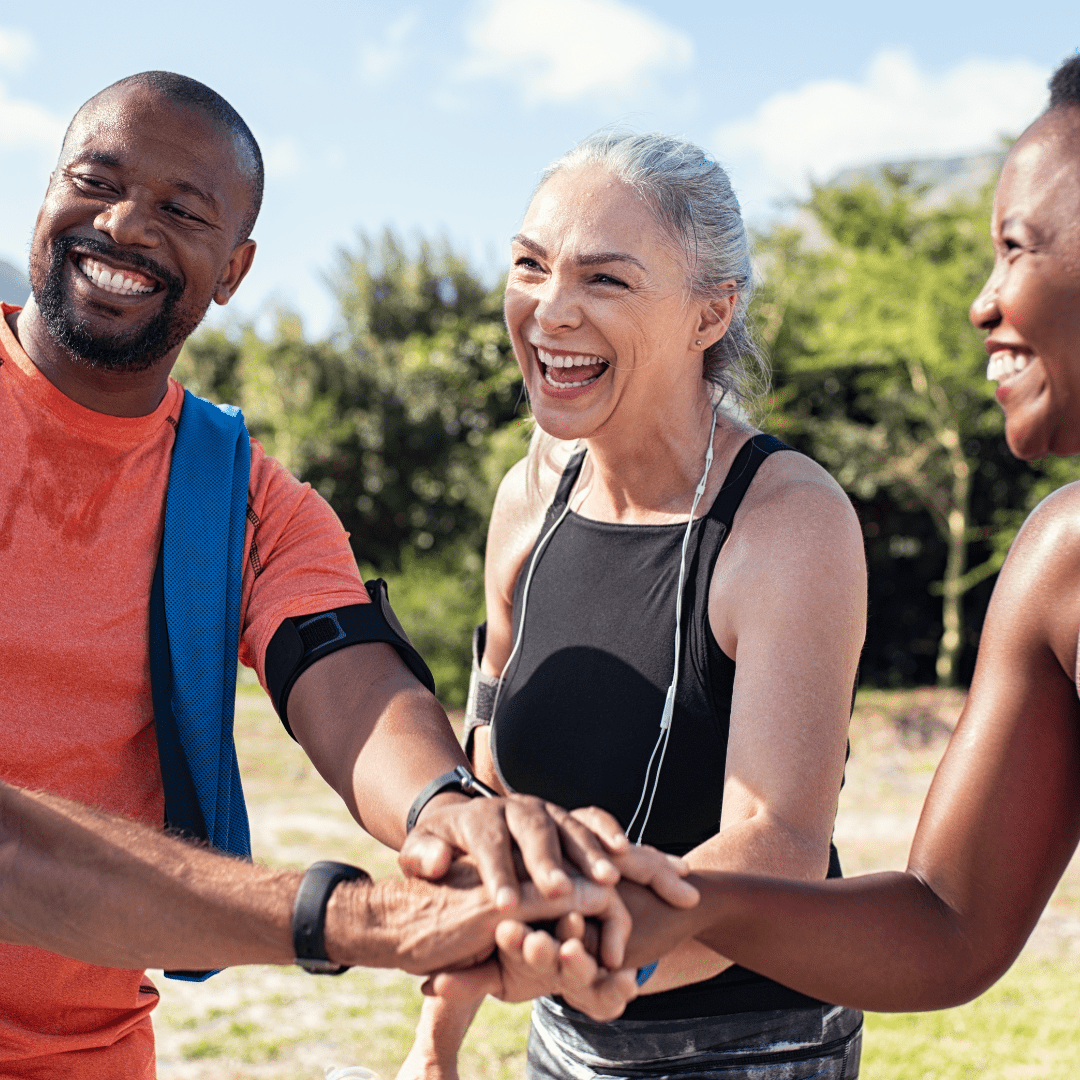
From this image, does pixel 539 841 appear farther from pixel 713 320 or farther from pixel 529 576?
pixel 713 320

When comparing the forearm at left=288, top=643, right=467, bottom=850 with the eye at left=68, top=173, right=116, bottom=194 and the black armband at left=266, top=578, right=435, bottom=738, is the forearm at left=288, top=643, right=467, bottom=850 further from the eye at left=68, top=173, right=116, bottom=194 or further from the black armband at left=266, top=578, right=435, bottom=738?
the eye at left=68, top=173, right=116, bottom=194

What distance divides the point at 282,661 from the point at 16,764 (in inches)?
19.1

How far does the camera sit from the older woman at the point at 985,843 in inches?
65.6

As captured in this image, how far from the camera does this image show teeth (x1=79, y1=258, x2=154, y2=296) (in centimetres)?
227

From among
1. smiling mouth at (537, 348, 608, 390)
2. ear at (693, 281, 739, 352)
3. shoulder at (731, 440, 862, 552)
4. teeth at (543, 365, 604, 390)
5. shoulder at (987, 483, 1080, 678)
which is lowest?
shoulder at (987, 483, 1080, 678)

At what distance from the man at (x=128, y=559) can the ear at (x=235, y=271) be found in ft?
0.05

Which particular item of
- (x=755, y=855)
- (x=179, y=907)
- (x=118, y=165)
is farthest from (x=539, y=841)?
(x=118, y=165)

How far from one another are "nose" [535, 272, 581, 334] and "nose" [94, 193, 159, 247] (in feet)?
2.52

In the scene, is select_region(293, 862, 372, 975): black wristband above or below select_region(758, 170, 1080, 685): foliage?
below

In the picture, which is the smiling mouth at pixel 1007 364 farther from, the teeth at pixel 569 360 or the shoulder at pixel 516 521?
the shoulder at pixel 516 521

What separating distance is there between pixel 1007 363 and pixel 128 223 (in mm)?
1625

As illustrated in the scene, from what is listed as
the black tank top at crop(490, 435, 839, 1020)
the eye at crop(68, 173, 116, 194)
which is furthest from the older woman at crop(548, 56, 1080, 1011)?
the eye at crop(68, 173, 116, 194)

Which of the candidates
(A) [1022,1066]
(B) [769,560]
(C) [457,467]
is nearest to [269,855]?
(A) [1022,1066]

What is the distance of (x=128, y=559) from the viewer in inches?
83.9
